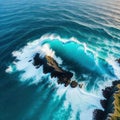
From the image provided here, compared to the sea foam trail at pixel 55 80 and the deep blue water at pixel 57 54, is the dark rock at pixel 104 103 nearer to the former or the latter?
the sea foam trail at pixel 55 80

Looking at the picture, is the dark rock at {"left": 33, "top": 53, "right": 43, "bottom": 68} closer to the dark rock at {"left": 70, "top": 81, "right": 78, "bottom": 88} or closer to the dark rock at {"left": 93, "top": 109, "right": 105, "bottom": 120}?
the dark rock at {"left": 70, "top": 81, "right": 78, "bottom": 88}

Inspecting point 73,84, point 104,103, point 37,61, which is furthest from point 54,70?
point 104,103

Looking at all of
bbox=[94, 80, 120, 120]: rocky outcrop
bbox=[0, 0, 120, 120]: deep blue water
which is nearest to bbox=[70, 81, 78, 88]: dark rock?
bbox=[0, 0, 120, 120]: deep blue water

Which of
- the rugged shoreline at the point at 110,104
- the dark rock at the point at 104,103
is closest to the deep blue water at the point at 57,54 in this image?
the dark rock at the point at 104,103

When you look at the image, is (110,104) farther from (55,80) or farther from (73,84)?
(55,80)

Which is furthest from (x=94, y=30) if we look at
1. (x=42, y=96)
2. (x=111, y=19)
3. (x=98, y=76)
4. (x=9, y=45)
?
(x=42, y=96)

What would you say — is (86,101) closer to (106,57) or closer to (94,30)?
(106,57)
